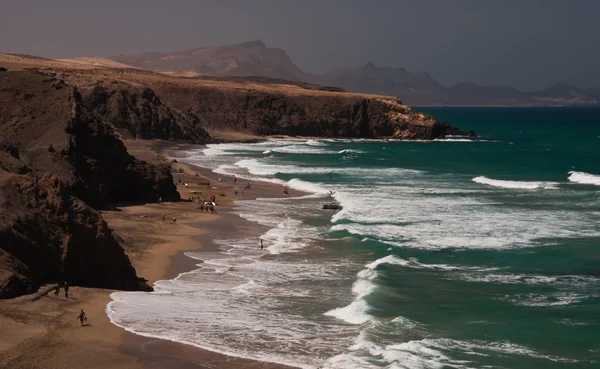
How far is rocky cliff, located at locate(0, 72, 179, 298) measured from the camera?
72.8ft

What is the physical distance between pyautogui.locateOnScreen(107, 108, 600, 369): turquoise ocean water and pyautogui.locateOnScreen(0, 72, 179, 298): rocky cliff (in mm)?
1448

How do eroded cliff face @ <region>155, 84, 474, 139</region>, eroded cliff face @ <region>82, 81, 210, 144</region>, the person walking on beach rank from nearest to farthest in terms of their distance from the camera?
1. the person walking on beach
2. eroded cliff face @ <region>82, 81, 210, 144</region>
3. eroded cliff face @ <region>155, 84, 474, 139</region>

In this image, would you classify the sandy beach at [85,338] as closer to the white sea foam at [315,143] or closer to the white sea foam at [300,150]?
the white sea foam at [300,150]

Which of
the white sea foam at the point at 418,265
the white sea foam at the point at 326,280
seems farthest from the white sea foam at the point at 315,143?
the white sea foam at the point at 418,265

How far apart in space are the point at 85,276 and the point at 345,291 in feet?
27.5

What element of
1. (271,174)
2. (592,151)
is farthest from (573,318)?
(592,151)

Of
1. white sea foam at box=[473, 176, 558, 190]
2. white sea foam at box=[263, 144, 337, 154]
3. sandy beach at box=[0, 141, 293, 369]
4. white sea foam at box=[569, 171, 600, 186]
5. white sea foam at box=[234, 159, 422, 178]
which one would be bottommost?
white sea foam at box=[263, 144, 337, 154]

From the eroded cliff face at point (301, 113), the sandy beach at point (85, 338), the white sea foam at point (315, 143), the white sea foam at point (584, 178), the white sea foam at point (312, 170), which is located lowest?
the white sea foam at point (315, 143)

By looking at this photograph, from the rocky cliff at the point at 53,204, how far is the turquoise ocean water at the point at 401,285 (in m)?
1.45

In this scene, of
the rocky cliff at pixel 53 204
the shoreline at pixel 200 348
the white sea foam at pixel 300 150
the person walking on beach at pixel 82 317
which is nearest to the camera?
the shoreline at pixel 200 348

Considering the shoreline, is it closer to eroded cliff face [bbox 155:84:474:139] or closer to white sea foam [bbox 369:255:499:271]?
white sea foam [bbox 369:255:499:271]

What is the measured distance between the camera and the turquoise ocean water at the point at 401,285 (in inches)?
834

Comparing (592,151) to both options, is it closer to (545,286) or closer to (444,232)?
(444,232)

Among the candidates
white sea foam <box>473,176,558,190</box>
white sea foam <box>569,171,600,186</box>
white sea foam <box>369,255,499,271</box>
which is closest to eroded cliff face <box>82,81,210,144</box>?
white sea foam <box>473,176,558,190</box>
